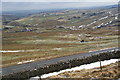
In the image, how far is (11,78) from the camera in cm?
3362

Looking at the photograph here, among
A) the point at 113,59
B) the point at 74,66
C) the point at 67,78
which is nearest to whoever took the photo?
the point at 67,78

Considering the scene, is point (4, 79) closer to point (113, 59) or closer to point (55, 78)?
point (55, 78)

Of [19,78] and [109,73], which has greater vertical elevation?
[109,73]

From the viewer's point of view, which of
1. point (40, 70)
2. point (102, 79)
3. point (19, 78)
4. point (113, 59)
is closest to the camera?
point (102, 79)

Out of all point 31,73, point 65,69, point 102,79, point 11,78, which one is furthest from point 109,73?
point 11,78

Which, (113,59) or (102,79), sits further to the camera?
(113,59)

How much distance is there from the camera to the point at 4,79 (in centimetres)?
3372

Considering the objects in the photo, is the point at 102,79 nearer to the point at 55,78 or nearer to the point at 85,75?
the point at 85,75

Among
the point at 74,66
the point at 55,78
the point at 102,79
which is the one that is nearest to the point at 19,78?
the point at 55,78

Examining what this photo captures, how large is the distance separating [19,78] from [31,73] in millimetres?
2235

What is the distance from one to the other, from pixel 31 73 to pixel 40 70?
1863 mm

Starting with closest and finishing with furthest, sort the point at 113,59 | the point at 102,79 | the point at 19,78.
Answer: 1. the point at 102,79
2. the point at 19,78
3. the point at 113,59

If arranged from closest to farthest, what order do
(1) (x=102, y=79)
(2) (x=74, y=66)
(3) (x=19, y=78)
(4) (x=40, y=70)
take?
(1) (x=102, y=79), (3) (x=19, y=78), (4) (x=40, y=70), (2) (x=74, y=66)

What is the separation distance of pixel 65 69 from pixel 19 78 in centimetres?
834
